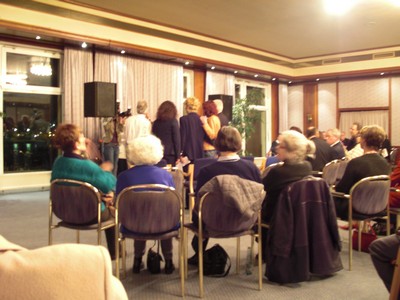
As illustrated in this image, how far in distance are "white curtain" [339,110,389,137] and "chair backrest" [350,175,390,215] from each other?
9202mm

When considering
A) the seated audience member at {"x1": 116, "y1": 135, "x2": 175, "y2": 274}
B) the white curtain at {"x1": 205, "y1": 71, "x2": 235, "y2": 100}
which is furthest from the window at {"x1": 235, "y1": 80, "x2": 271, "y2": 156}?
the seated audience member at {"x1": 116, "y1": 135, "x2": 175, "y2": 274}

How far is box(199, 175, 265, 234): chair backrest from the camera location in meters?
2.88

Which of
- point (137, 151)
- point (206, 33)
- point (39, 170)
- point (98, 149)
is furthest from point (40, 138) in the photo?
point (137, 151)

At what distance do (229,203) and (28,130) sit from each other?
21.1 ft

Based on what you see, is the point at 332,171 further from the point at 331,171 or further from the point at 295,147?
the point at 295,147

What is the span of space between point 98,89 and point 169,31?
2.67 m

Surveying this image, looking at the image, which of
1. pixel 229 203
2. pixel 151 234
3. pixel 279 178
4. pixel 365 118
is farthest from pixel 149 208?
pixel 365 118

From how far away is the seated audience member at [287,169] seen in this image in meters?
3.24

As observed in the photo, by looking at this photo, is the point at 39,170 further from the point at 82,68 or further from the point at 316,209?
the point at 316,209

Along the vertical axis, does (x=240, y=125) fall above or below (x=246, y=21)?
below

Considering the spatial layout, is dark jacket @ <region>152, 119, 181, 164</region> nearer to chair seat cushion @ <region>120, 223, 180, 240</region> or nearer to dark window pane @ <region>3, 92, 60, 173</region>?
chair seat cushion @ <region>120, 223, 180, 240</region>

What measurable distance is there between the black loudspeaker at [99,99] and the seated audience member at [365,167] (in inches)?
186

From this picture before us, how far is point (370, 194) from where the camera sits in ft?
12.1

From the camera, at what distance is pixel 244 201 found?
291 centimetres
